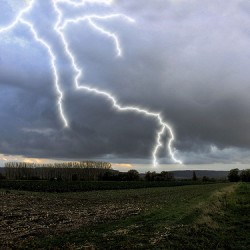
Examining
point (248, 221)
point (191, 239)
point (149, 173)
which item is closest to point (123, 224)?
point (191, 239)

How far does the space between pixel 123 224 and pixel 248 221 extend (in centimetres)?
826

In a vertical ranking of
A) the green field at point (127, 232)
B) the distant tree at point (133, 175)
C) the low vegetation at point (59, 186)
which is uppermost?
the distant tree at point (133, 175)

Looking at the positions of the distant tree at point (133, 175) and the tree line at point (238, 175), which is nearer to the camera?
the distant tree at point (133, 175)

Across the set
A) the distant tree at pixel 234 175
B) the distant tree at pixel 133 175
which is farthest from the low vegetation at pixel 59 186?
the distant tree at pixel 234 175

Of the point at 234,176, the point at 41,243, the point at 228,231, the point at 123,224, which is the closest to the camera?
the point at 41,243

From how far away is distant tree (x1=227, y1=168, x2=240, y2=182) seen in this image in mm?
182425

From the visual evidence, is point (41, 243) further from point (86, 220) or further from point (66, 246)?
point (86, 220)

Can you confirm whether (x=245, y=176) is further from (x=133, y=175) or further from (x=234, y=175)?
(x=133, y=175)

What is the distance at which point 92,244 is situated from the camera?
15016 mm

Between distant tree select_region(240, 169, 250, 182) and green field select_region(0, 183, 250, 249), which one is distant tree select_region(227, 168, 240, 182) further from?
green field select_region(0, 183, 250, 249)

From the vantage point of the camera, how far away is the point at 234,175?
606 feet

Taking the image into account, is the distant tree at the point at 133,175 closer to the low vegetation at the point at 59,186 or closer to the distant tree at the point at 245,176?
the distant tree at the point at 245,176

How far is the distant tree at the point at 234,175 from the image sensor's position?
182 meters

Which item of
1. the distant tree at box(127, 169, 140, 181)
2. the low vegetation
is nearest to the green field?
the low vegetation
